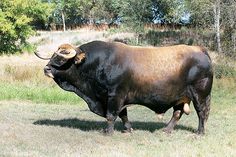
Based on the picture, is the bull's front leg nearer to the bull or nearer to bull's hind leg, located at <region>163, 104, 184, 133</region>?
the bull

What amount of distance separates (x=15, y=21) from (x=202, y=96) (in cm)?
2965

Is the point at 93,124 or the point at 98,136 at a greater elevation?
A: the point at 98,136

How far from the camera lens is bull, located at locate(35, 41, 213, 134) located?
11617mm

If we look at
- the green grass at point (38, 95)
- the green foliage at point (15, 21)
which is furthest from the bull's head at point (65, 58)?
the green foliage at point (15, 21)

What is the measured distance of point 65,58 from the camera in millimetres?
11625

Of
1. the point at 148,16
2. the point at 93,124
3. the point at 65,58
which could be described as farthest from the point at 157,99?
the point at 148,16

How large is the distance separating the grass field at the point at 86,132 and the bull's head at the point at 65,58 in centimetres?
143

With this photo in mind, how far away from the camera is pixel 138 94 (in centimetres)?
1179

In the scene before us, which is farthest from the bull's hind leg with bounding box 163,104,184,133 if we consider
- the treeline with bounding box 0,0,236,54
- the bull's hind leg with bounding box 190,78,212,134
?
the treeline with bounding box 0,0,236,54

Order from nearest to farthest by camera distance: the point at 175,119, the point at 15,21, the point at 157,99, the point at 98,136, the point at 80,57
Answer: the point at 98,136
the point at 80,57
the point at 157,99
the point at 175,119
the point at 15,21

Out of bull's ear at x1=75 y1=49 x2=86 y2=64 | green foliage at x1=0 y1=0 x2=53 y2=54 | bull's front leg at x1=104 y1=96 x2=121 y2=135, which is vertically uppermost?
bull's ear at x1=75 y1=49 x2=86 y2=64

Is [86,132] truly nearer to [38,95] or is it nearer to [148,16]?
[38,95]

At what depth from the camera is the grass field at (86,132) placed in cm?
996

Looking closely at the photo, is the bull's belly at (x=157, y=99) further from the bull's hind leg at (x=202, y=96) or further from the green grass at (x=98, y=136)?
the green grass at (x=98, y=136)
